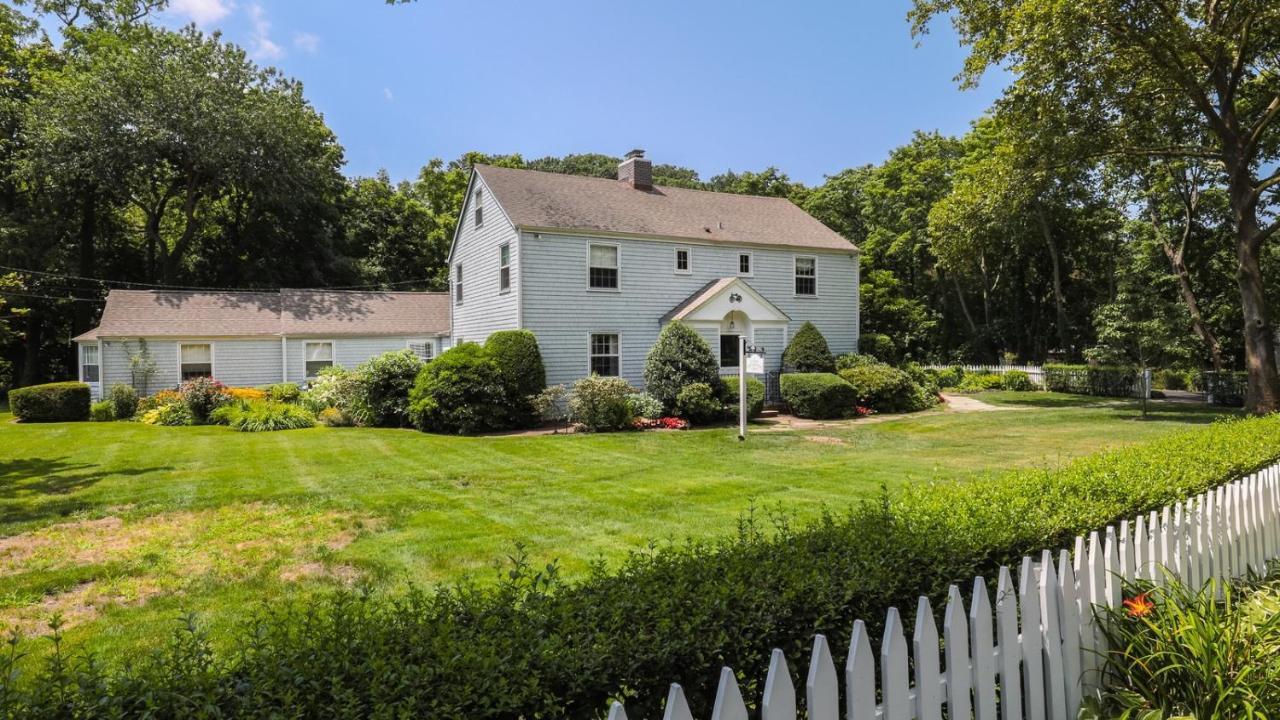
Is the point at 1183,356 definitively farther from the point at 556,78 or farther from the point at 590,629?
the point at 590,629

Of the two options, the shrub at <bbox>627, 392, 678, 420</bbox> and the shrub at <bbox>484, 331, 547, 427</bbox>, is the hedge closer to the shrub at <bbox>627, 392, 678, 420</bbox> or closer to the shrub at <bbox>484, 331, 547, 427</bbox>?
the shrub at <bbox>627, 392, 678, 420</bbox>

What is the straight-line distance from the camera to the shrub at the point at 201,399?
1895 cm

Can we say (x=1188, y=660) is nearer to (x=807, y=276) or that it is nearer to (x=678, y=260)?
(x=678, y=260)

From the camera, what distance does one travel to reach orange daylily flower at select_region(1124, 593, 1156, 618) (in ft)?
9.99

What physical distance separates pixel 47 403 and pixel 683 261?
20.5m

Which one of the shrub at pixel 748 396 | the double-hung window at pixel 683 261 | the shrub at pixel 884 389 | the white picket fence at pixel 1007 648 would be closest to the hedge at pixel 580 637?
the white picket fence at pixel 1007 648

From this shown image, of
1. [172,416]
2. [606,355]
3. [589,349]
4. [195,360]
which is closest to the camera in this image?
[172,416]

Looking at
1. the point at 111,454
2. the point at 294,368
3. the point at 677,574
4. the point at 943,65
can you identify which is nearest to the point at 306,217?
the point at 294,368

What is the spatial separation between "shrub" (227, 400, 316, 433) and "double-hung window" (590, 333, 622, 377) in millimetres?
8190

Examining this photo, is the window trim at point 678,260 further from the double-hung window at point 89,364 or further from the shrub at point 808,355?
the double-hung window at point 89,364

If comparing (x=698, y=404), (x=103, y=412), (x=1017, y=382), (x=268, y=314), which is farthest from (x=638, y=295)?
(x=1017, y=382)

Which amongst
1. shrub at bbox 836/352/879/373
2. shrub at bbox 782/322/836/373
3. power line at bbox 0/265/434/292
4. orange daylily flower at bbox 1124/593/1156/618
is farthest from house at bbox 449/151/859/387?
orange daylily flower at bbox 1124/593/1156/618

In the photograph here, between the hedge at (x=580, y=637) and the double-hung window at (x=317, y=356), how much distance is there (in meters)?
25.3

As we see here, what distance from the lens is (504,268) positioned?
19.7 m
